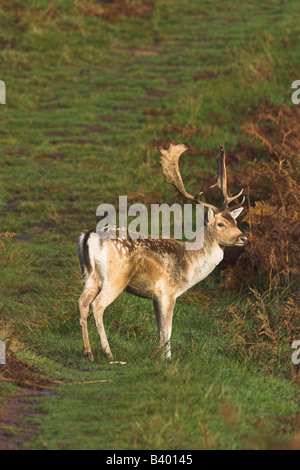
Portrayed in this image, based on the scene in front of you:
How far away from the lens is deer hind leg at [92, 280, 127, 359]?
8.62m

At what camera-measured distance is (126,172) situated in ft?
54.3

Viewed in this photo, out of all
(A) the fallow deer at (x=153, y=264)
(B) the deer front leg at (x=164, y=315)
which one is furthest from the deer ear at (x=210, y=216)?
(B) the deer front leg at (x=164, y=315)

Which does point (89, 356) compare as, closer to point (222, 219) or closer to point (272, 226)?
point (222, 219)

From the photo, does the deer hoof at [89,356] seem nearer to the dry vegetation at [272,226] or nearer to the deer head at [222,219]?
the deer head at [222,219]

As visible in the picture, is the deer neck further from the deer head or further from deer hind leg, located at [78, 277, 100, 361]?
deer hind leg, located at [78, 277, 100, 361]

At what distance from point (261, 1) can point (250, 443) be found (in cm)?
2258

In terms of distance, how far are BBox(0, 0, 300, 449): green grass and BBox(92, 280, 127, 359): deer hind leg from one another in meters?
0.18

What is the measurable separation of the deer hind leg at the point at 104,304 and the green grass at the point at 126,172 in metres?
0.18

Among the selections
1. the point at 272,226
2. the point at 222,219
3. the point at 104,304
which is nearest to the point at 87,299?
the point at 104,304

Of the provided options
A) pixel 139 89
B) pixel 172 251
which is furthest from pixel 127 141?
pixel 172 251

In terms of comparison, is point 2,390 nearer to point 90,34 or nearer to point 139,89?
point 139,89

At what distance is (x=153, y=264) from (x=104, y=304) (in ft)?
2.65

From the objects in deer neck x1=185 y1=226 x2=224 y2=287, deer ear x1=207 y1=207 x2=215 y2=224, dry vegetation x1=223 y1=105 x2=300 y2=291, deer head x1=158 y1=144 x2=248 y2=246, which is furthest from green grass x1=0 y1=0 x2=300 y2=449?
deer ear x1=207 y1=207 x2=215 y2=224

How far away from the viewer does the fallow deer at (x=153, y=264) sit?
8.70 m
